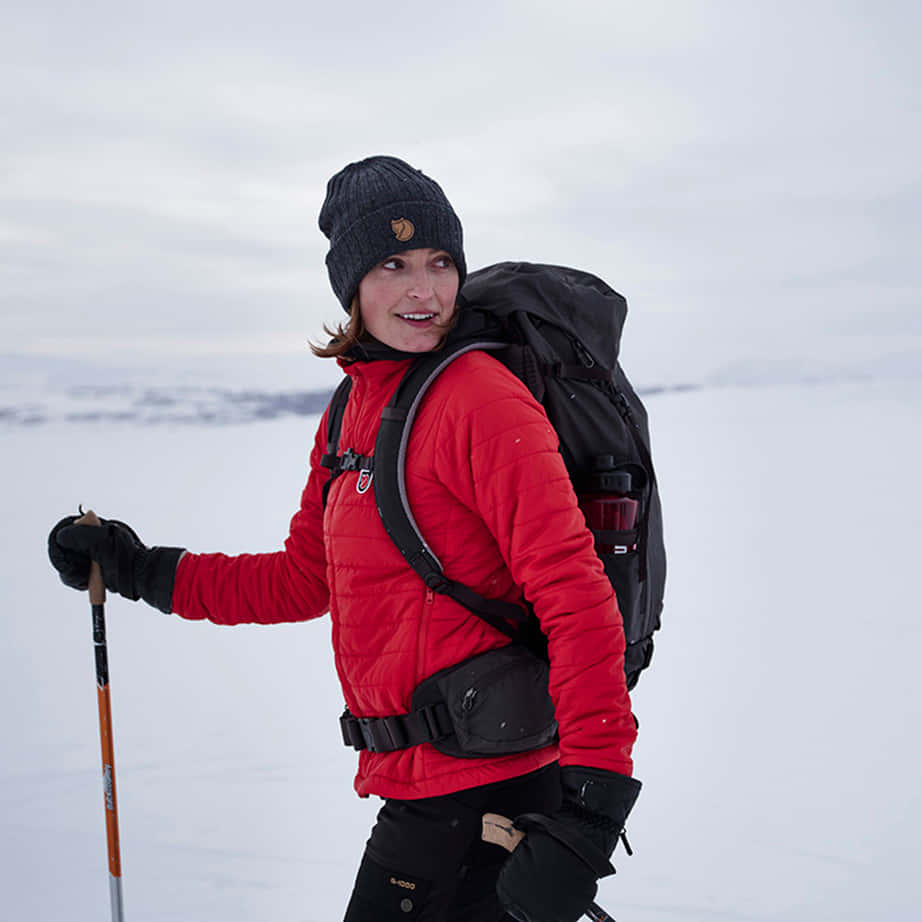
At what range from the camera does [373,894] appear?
1505 mm

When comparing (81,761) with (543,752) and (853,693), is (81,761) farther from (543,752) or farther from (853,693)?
(853,693)

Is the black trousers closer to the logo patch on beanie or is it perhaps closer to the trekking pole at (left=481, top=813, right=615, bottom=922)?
the trekking pole at (left=481, top=813, right=615, bottom=922)

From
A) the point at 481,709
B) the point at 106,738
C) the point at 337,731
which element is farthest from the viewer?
the point at 337,731

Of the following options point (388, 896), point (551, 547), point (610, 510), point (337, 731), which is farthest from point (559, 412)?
point (337, 731)

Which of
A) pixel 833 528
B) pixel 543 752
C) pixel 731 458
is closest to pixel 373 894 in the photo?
pixel 543 752

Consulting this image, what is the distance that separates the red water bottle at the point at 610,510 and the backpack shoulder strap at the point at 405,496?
18 cm

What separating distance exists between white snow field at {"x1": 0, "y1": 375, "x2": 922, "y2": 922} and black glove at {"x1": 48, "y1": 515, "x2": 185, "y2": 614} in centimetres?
159

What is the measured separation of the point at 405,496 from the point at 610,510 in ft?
1.12

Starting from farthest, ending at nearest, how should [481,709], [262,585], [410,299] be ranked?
[262,585], [410,299], [481,709]

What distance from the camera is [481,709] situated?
4.65ft

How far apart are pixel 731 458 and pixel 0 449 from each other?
665 cm

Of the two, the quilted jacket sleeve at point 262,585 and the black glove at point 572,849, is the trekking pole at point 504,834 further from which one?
the quilted jacket sleeve at point 262,585

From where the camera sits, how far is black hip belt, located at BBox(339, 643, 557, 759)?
1.42 metres

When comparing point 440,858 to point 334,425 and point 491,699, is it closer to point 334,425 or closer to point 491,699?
point 491,699
